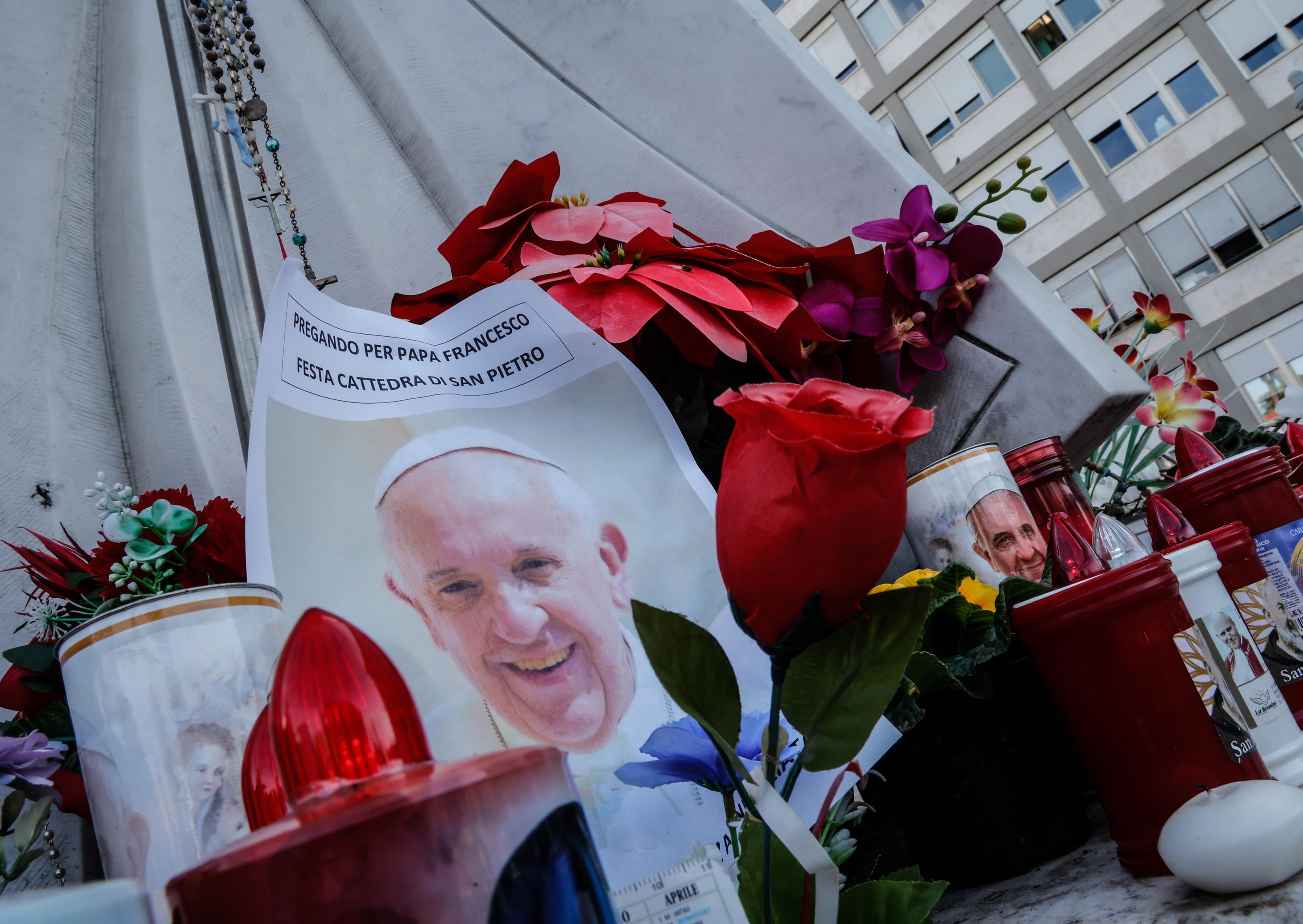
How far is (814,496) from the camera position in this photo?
0.66 ft

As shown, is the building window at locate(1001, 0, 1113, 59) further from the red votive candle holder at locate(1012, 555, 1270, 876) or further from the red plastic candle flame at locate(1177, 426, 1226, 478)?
the red votive candle holder at locate(1012, 555, 1270, 876)

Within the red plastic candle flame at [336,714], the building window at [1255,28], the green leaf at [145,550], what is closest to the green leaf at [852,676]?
the red plastic candle flame at [336,714]

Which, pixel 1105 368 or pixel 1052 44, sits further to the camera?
pixel 1052 44

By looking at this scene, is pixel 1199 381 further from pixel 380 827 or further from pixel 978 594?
pixel 380 827

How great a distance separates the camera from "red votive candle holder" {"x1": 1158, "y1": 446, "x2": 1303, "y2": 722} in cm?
56

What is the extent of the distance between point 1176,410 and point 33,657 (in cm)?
93

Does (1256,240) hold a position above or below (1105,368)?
above

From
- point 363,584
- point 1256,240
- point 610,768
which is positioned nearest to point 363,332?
point 363,584

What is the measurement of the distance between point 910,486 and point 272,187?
0.55 metres

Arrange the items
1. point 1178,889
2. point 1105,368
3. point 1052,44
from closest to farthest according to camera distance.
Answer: point 1178,889
point 1105,368
point 1052,44

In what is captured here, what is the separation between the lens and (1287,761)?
0.41 metres

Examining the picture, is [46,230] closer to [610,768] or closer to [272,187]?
[272,187]

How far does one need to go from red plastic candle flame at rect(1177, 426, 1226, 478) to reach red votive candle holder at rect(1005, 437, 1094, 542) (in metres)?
0.13

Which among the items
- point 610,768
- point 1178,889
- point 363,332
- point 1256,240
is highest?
point 1256,240
